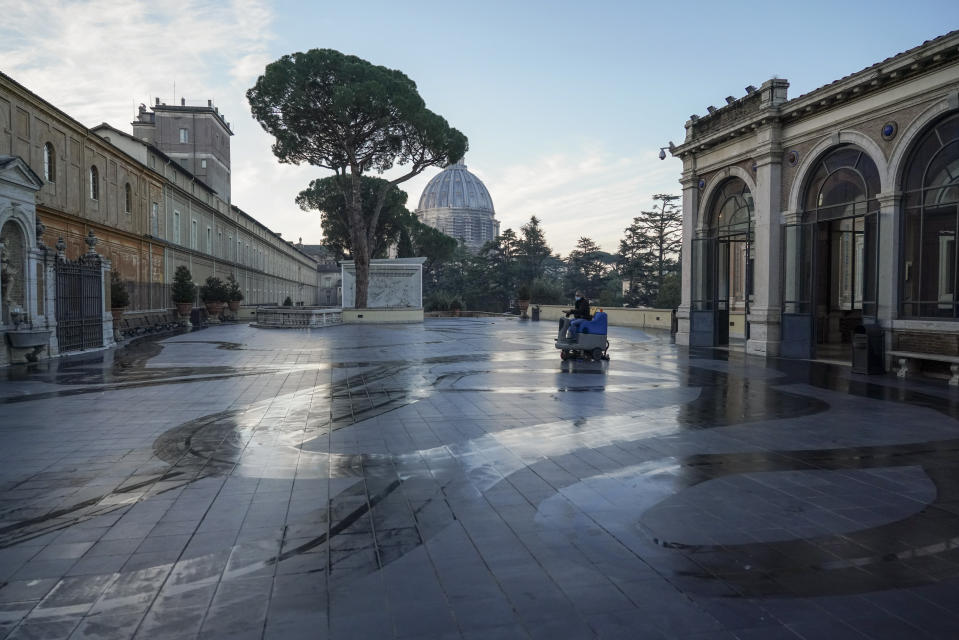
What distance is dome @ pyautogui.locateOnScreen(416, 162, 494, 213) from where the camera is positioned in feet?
430

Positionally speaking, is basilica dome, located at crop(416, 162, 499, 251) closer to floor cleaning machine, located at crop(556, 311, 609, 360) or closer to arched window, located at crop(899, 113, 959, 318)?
floor cleaning machine, located at crop(556, 311, 609, 360)

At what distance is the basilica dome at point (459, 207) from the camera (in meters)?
Answer: 130

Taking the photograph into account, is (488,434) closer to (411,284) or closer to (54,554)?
(54,554)

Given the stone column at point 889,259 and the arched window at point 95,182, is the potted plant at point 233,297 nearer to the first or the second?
the arched window at point 95,182

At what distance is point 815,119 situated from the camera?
15.3m

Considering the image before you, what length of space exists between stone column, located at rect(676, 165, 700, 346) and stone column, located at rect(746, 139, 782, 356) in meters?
3.34

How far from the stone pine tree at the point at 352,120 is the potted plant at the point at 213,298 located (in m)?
7.87

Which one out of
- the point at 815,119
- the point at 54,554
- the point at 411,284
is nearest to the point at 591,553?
the point at 54,554

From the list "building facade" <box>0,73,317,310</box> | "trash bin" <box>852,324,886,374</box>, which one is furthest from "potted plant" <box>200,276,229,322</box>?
"trash bin" <box>852,324,886,374</box>

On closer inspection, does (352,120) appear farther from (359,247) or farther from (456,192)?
(456,192)

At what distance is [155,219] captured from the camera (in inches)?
1312

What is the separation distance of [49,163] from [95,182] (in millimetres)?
3926

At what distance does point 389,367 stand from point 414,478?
8369mm

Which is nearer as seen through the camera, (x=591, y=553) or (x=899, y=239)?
(x=591, y=553)
